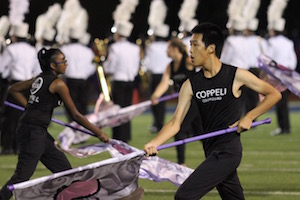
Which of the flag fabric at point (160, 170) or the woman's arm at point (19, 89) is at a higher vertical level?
the woman's arm at point (19, 89)

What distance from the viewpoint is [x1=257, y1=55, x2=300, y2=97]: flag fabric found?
9547 millimetres

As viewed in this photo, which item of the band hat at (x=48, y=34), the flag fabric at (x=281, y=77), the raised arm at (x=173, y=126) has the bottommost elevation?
the band hat at (x=48, y=34)

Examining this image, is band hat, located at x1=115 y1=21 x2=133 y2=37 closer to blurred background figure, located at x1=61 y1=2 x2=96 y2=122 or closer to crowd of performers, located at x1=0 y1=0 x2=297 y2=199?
crowd of performers, located at x1=0 y1=0 x2=297 y2=199

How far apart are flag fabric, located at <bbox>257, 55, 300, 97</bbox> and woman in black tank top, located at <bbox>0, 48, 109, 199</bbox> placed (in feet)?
7.00

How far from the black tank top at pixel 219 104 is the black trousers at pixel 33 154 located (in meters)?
1.80

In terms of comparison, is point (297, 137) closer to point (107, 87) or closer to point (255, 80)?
point (107, 87)

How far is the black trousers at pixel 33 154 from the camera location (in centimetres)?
801

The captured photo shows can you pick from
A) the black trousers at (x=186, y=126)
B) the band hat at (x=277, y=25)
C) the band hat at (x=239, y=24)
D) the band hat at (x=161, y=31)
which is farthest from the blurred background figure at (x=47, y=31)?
the black trousers at (x=186, y=126)

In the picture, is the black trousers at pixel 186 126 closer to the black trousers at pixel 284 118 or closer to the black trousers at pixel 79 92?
the black trousers at pixel 79 92

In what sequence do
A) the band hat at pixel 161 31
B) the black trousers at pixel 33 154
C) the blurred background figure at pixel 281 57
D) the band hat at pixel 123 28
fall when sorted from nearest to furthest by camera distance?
the black trousers at pixel 33 154, the band hat at pixel 123 28, the blurred background figure at pixel 281 57, the band hat at pixel 161 31

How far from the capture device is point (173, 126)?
6707 millimetres

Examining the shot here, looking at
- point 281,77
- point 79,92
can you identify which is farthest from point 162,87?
point 79,92

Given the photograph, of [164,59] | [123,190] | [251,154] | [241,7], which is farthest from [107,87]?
[123,190]

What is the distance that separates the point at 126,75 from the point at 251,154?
142 inches
